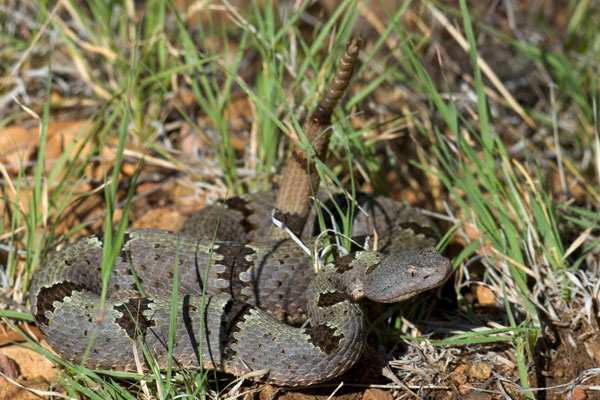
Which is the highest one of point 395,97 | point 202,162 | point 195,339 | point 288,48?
point 288,48

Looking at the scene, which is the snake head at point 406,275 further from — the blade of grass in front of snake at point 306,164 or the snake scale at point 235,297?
the blade of grass in front of snake at point 306,164

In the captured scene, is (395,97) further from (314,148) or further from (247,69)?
(314,148)

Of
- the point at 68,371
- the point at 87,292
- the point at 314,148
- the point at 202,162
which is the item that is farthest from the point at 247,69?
the point at 68,371

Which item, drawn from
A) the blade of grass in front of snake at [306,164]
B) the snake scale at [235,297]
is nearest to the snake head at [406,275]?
the snake scale at [235,297]

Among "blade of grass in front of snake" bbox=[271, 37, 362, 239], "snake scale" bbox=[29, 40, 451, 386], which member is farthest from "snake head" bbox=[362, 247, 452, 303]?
"blade of grass in front of snake" bbox=[271, 37, 362, 239]

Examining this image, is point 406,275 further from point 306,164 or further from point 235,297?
point 235,297

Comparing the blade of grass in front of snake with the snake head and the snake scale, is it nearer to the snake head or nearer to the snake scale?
the snake scale

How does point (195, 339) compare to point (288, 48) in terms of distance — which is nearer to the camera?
point (195, 339)

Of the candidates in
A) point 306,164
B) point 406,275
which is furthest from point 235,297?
point 406,275
